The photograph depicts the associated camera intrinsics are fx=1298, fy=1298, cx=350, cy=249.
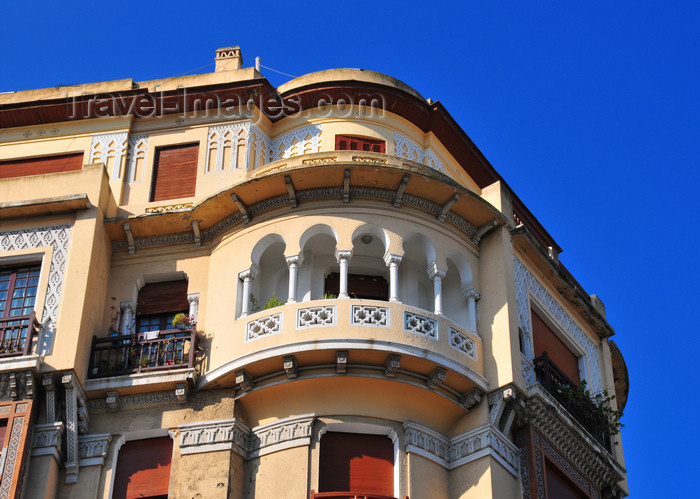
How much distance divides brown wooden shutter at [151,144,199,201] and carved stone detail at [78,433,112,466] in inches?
234

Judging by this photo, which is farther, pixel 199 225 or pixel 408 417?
pixel 199 225

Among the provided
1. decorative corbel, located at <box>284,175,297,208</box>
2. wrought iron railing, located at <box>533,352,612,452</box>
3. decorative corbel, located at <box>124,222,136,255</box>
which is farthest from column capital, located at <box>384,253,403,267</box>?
decorative corbel, located at <box>124,222,136,255</box>

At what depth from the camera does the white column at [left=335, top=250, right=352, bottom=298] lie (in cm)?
2498

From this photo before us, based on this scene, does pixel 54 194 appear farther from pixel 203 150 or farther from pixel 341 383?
pixel 341 383

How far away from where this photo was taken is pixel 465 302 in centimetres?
2678

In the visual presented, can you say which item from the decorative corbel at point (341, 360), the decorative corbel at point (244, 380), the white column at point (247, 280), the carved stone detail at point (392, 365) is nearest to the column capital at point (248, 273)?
the white column at point (247, 280)

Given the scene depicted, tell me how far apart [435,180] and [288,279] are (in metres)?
3.62

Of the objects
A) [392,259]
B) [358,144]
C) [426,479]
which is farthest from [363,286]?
[426,479]

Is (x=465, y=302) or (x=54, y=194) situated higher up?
(x=54, y=194)

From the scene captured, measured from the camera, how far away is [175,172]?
94.5ft

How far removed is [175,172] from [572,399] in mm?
9975

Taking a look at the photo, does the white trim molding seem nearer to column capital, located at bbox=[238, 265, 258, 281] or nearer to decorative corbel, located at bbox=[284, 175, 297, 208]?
column capital, located at bbox=[238, 265, 258, 281]

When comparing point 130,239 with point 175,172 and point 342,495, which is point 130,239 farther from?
point 342,495

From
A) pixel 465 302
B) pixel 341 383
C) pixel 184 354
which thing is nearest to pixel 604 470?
pixel 465 302
